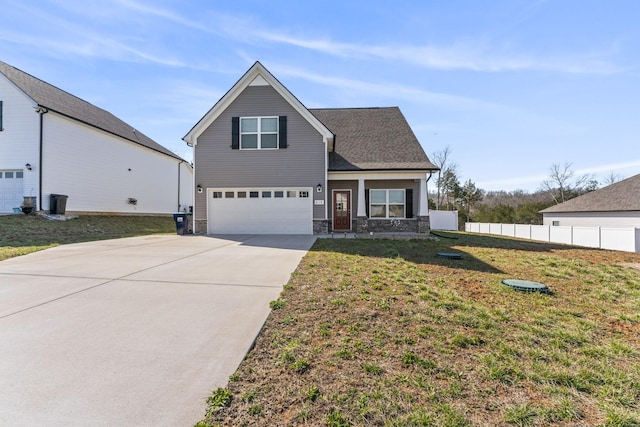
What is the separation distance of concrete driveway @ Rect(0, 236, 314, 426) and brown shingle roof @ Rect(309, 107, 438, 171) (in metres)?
9.14

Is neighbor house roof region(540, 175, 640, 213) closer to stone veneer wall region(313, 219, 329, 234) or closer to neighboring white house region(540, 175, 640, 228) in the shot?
neighboring white house region(540, 175, 640, 228)

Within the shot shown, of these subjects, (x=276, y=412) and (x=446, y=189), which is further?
(x=446, y=189)

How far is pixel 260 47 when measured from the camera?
13148 millimetres

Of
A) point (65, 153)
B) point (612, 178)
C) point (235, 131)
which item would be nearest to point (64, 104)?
point (65, 153)

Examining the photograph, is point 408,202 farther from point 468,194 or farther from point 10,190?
point 468,194

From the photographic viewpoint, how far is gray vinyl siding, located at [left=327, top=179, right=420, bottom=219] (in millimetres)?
14258

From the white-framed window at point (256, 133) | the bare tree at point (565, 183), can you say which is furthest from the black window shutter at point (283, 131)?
the bare tree at point (565, 183)

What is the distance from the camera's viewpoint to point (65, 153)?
16109mm

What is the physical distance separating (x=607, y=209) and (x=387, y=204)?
68.4 ft

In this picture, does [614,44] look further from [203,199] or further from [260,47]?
[203,199]

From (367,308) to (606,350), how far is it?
2526 millimetres

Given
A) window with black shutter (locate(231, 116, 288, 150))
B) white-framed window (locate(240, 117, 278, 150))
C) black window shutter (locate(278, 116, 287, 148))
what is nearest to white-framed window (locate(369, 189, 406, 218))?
black window shutter (locate(278, 116, 287, 148))

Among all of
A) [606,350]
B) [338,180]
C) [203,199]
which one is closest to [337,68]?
[338,180]

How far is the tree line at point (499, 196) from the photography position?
29016 mm
